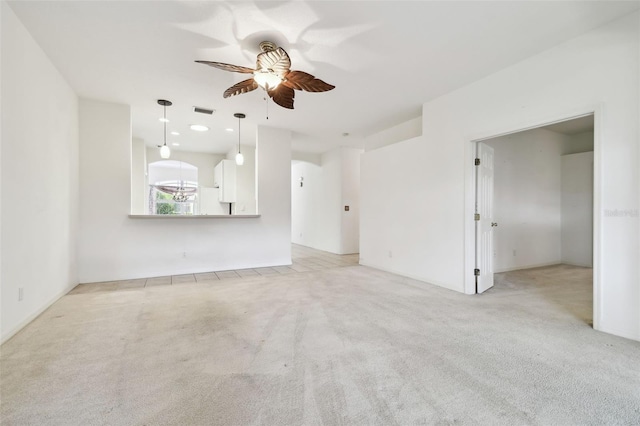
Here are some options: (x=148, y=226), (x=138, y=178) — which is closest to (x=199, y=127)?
(x=148, y=226)

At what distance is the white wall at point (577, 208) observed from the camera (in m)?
5.41

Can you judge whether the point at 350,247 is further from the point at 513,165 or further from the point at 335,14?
the point at 335,14

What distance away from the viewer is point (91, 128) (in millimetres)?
4180

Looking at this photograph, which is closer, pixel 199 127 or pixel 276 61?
pixel 276 61

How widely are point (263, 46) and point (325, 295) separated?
9.70 ft

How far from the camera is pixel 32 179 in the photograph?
2723 millimetres

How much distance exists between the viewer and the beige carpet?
1.48 metres

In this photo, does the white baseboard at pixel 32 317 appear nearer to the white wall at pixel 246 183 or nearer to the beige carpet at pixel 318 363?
the beige carpet at pixel 318 363

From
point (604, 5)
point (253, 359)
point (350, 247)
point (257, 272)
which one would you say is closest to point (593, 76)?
point (604, 5)

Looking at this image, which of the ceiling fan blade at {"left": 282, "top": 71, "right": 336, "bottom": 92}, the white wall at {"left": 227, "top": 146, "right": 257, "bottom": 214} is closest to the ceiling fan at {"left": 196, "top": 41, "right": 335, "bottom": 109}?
the ceiling fan blade at {"left": 282, "top": 71, "right": 336, "bottom": 92}

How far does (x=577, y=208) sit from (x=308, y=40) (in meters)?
6.37

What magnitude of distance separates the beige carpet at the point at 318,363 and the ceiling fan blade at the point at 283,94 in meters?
2.37

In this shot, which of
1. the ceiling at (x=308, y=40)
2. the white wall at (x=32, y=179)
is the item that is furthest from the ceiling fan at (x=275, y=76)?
the white wall at (x=32, y=179)

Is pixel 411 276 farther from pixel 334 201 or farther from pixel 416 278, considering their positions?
pixel 334 201
